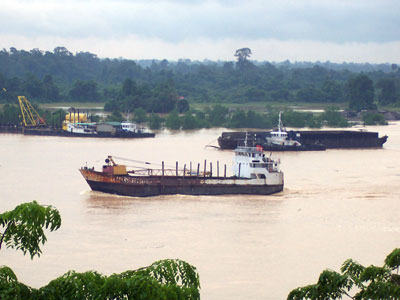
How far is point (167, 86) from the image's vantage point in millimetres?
110688

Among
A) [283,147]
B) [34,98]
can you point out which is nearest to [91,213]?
[283,147]

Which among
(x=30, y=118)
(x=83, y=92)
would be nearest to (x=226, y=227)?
(x=30, y=118)

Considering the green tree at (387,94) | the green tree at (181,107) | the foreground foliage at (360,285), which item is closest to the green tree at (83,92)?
the green tree at (181,107)

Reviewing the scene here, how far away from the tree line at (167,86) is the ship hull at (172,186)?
68.4 meters

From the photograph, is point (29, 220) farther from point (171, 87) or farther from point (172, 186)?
point (171, 87)

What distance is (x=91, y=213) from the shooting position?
31219 millimetres

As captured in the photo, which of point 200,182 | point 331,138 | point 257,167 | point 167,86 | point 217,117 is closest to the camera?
point 200,182

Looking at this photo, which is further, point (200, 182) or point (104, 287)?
point (200, 182)

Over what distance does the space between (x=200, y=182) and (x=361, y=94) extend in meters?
81.9

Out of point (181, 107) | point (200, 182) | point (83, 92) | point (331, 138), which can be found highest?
point (83, 92)

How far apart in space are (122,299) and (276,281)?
13.3 metres

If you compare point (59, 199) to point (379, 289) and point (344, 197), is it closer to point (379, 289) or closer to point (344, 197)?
point (344, 197)

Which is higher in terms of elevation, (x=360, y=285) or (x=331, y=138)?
(x=360, y=285)

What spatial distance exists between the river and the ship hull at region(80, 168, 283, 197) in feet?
1.93
